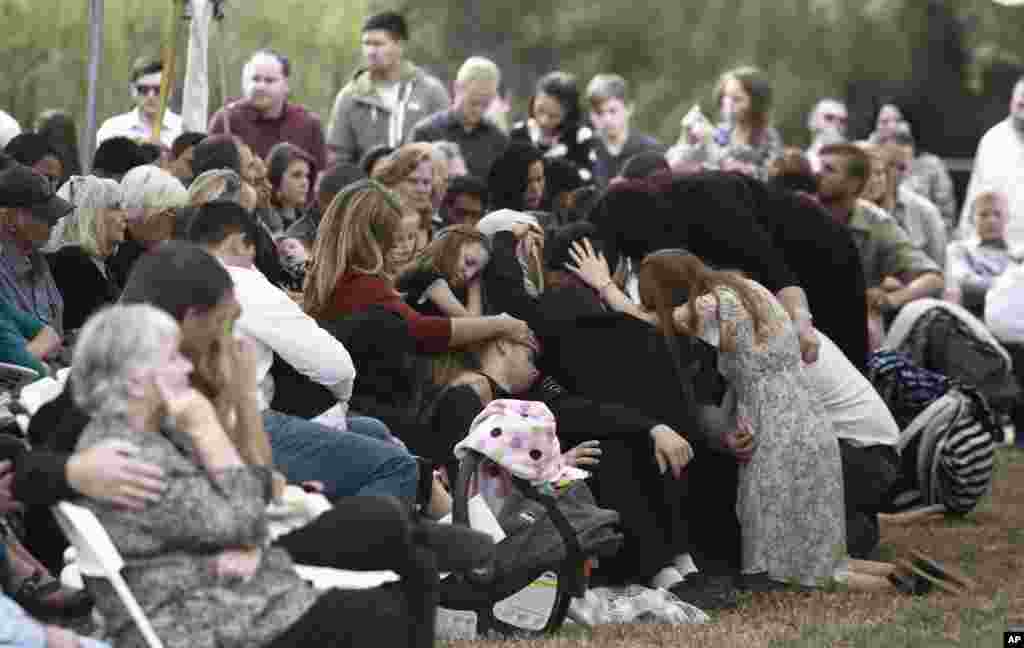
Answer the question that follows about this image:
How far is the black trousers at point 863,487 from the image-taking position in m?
9.27

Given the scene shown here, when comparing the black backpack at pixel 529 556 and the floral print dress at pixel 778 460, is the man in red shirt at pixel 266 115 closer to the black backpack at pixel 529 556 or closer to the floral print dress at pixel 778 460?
the floral print dress at pixel 778 460

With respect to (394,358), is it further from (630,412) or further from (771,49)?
(771,49)

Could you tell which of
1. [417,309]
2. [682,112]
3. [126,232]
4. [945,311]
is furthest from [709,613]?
[682,112]

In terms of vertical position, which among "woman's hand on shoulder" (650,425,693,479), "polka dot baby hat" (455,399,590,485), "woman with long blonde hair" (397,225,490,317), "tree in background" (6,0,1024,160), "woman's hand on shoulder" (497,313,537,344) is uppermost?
"woman with long blonde hair" (397,225,490,317)

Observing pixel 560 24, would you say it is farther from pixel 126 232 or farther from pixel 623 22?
pixel 126 232

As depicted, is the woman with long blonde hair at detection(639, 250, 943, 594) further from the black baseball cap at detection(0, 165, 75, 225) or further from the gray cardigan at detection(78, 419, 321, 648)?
the gray cardigan at detection(78, 419, 321, 648)

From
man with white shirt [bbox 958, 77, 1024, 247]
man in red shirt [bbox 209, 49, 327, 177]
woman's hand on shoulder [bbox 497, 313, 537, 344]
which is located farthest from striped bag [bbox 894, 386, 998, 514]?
man with white shirt [bbox 958, 77, 1024, 247]

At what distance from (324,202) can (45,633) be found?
15.5ft

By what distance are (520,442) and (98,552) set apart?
9.14 ft

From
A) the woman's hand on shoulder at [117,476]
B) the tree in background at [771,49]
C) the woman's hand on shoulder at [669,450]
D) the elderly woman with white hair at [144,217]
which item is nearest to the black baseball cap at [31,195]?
the elderly woman with white hair at [144,217]

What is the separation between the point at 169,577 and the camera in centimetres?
503

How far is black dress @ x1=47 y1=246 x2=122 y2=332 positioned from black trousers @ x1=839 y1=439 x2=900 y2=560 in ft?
10.3

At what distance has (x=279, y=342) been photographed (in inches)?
277

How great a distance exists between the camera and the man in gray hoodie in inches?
497
